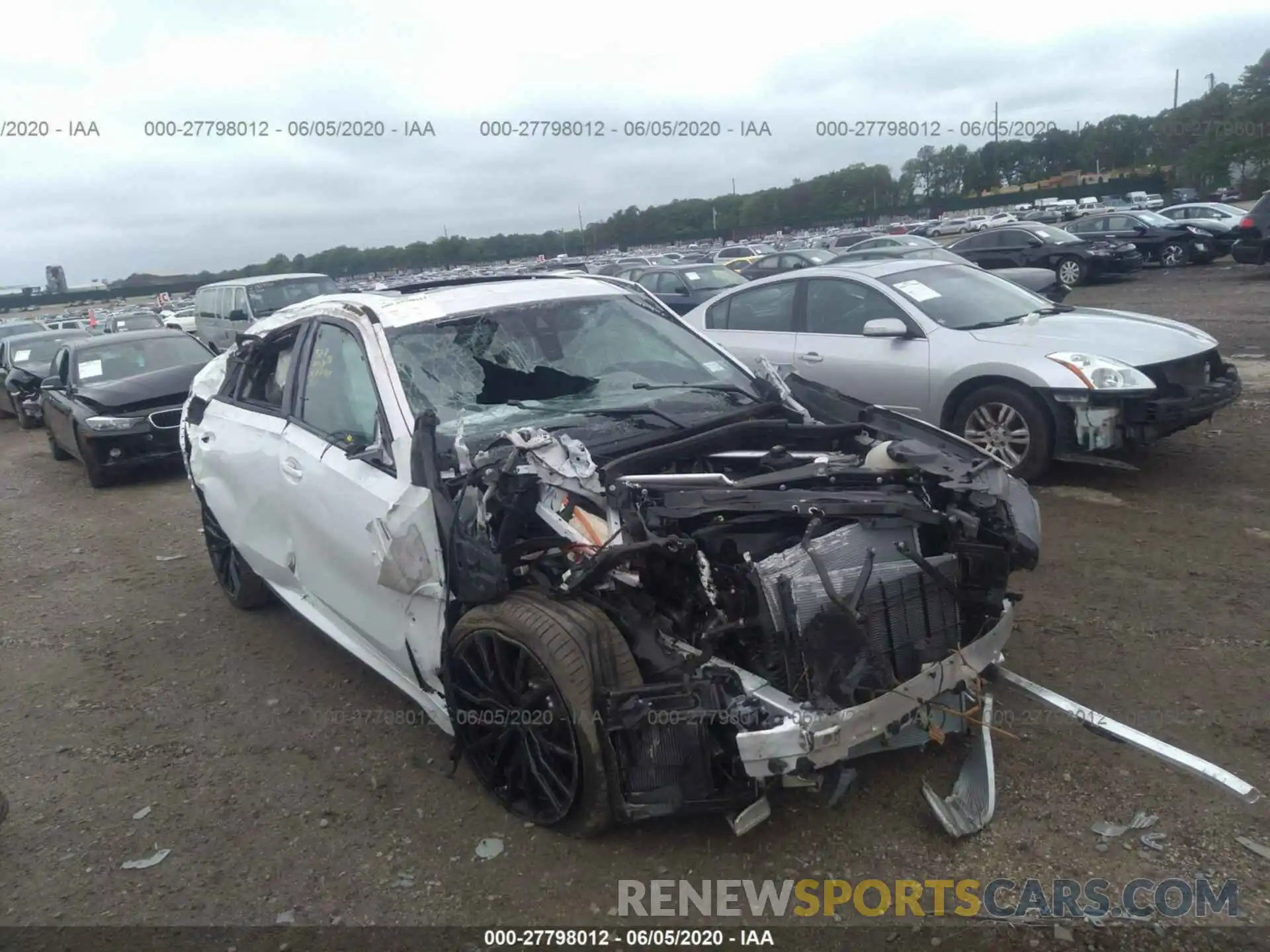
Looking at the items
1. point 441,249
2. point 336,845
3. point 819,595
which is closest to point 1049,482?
point 819,595

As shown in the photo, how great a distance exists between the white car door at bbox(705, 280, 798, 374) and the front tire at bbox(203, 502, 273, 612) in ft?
13.4

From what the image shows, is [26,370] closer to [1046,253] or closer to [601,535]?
[601,535]

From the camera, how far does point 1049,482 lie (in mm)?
6602

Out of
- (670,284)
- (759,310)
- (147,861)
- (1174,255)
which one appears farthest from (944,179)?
(147,861)

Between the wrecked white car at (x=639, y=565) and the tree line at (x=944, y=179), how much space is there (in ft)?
132

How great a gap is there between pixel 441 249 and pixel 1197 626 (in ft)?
116

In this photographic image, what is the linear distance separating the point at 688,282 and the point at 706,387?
11.3 m

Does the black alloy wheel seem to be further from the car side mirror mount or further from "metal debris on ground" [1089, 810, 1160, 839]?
the car side mirror mount

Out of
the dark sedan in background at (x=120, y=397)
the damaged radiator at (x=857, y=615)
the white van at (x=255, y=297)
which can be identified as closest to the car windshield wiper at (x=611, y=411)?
the damaged radiator at (x=857, y=615)

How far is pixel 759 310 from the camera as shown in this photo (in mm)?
7961

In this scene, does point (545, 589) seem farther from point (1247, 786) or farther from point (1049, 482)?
point (1049, 482)

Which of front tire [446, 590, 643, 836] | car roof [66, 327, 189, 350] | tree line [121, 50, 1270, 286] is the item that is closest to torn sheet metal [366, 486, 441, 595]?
front tire [446, 590, 643, 836]

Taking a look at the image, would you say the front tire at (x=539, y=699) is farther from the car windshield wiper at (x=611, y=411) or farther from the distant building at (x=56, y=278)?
the distant building at (x=56, y=278)

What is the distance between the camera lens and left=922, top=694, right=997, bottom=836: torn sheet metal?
3.04 metres
